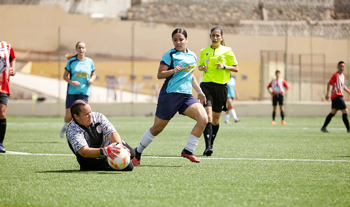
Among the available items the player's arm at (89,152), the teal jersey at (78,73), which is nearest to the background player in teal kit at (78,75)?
the teal jersey at (78,73)

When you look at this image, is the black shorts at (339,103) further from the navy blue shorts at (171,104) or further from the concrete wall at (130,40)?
the concrete wall at (130,40)

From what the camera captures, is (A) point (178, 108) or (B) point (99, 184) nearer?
(B) point (99, 184)

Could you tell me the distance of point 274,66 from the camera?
1076 inches

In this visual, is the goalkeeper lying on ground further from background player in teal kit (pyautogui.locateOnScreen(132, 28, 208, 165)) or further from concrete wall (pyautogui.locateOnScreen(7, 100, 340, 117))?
concrete wall (pyautogui.locateOnScreen(7, 100, 340, 117))

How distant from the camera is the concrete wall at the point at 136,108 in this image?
24469 mm

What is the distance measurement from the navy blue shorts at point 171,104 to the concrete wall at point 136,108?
17.1 meters

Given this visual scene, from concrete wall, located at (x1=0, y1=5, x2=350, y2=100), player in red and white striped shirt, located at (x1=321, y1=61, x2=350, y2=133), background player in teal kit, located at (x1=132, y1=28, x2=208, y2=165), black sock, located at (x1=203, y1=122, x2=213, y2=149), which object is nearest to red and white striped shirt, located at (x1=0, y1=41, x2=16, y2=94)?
background player in teal kit, located at (x1=132, y1=28, x2=208, y2=165)

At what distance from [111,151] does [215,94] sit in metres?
3.31

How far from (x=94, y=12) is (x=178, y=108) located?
113ft

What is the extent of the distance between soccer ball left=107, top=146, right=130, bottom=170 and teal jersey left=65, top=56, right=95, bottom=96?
18.3ft

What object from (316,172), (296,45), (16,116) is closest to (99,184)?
(316,172)

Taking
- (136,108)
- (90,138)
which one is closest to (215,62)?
(90,138)

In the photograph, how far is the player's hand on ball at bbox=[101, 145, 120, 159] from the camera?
19.6ft

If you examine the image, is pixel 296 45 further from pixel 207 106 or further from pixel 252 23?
pixel 207 106
